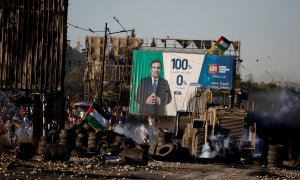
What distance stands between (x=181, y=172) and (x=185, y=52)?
4134cm

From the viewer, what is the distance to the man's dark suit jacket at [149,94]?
61375 millimetres

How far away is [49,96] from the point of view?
3547 centimetres

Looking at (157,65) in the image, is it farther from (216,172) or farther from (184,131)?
(216,172)

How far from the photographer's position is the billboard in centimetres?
6159

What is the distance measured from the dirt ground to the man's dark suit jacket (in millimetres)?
34402

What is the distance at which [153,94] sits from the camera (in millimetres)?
61969

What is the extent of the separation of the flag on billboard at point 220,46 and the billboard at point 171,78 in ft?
6.32

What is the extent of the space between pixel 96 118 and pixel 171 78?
28.4 m

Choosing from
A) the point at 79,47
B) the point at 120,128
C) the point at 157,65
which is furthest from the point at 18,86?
the point at 79,47

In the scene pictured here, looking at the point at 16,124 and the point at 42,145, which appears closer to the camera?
the point at 42,145

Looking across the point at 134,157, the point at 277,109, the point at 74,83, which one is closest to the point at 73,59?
the point at 74,83

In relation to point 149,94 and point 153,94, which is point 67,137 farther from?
point 153,94

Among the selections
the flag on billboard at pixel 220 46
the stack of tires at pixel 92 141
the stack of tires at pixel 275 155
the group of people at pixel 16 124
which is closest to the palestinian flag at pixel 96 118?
the stack of tires at pixel 92 141

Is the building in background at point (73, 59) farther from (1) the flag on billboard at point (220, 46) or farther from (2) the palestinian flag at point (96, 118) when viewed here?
(2) the palestinian flag at point (96, 118)
